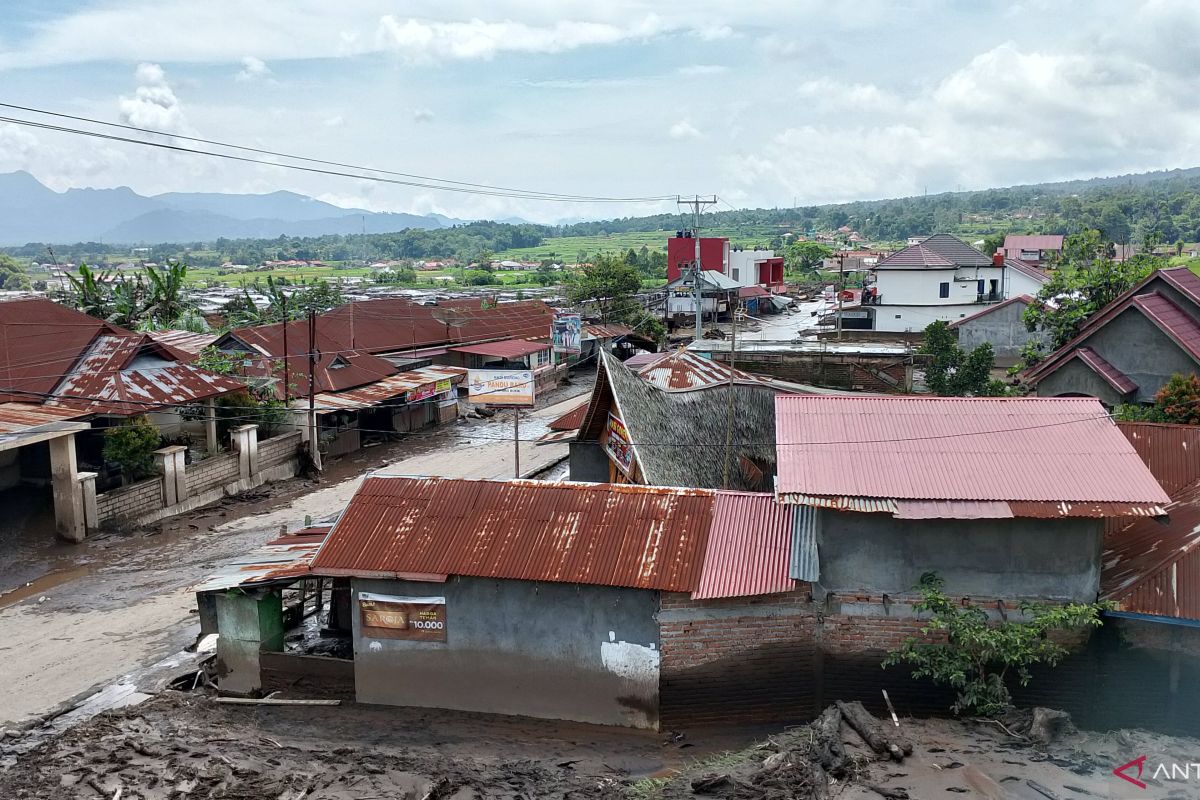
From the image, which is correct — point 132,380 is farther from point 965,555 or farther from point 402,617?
point 965,555

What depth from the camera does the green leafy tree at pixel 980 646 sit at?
39.4ft

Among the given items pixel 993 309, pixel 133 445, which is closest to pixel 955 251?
pixel 993 309

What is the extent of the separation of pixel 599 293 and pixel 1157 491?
163ft

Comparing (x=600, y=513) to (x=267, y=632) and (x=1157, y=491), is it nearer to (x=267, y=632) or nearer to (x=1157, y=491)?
(x=267, y=632)

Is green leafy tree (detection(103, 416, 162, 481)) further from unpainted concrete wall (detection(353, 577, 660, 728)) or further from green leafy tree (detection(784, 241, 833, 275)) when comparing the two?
green leafy tree (detection(784, 241, 833, 275))

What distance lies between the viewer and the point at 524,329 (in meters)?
54.7

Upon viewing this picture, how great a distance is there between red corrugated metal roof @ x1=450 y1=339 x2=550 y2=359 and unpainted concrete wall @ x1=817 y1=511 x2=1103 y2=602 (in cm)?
3368

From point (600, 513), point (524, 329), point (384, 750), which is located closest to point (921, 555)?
point (600, 513)

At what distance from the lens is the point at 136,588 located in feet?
69.2

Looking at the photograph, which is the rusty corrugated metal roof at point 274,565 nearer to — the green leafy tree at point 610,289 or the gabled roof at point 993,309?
the gabled roof at point 993,309

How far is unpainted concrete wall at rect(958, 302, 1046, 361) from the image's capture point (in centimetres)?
4434

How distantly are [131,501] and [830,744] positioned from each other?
21022 millimetres

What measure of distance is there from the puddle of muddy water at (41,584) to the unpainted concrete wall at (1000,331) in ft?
123

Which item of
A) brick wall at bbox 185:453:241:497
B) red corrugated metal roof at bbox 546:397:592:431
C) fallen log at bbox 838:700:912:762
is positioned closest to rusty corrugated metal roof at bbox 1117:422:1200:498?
fallen log at bbox 838:700:912:762
